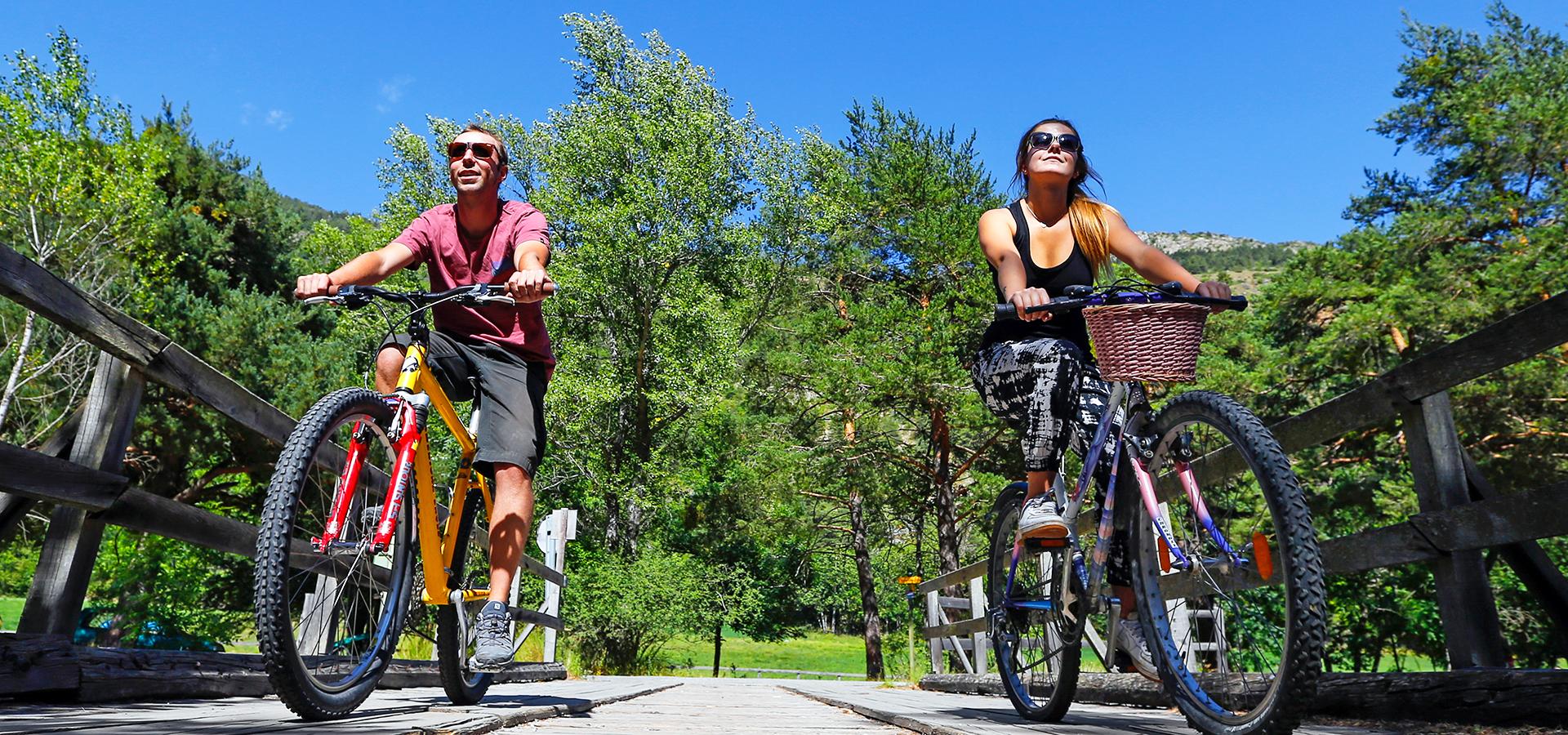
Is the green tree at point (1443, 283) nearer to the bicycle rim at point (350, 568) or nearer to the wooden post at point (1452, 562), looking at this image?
the wooden post at point (1452, 562)

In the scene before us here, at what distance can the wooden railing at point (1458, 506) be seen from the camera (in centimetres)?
225

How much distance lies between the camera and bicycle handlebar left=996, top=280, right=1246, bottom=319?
7.54ft

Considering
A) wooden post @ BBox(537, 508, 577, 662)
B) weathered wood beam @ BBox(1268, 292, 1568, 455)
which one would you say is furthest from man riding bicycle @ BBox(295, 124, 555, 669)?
wooden post @ BBox(537, 508, 577, 662)

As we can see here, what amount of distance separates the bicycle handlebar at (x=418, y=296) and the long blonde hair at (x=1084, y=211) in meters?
1.62

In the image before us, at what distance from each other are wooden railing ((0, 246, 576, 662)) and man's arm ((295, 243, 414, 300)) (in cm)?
39

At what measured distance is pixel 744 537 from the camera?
30.3 meters

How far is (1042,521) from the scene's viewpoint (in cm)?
280

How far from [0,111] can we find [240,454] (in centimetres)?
953

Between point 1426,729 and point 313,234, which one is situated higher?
point 313,234

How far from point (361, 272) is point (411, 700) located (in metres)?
1.38

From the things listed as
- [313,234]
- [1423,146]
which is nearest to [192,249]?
[313,234]

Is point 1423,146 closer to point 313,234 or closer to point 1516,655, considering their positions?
point 1516,655

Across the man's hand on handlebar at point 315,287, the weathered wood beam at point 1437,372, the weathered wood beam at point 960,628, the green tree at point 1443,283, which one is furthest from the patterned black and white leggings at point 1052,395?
the green tree at point 1443,283

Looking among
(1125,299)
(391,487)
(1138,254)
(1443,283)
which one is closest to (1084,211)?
(1138,254)
